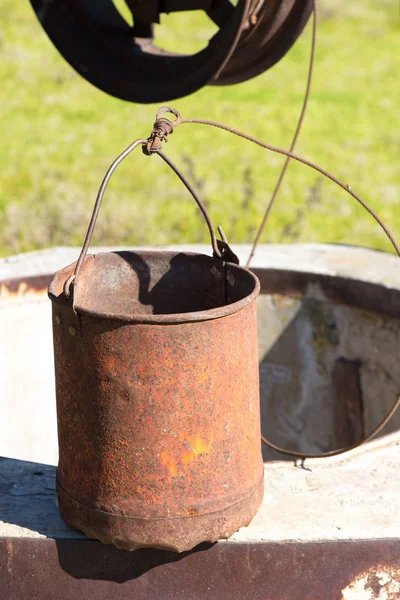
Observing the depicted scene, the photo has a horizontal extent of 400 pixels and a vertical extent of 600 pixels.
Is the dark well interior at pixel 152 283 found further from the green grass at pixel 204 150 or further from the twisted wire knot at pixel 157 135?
the green grass at pixel 204 150

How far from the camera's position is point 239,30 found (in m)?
2.92

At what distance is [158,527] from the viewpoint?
99.7 inches

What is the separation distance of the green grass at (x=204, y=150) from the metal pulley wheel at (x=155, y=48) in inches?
137

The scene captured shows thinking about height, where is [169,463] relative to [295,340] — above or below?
above

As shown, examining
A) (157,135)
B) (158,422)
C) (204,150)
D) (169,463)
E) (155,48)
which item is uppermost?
(155,48)

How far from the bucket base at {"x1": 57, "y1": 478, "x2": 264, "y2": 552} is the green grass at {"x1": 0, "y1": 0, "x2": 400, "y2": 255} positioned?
4.59 m

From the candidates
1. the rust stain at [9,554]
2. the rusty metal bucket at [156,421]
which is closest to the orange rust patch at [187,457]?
the rusty metal bucket at [156,421]

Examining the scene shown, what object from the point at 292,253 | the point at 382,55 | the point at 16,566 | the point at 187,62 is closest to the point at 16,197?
the point at 292,253

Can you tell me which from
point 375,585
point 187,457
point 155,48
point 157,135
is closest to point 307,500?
point 375,585

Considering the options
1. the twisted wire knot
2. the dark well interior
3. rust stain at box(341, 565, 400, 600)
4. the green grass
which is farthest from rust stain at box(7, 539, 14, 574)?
the green grass

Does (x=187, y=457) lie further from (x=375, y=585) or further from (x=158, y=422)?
(x=375, y=585)

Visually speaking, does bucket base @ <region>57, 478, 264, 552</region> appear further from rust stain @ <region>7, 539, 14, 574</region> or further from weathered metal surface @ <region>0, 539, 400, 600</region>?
rust stain @ <region>7, 539, 14, 574</region>

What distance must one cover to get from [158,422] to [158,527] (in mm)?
303

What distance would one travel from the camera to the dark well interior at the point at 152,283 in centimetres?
302
